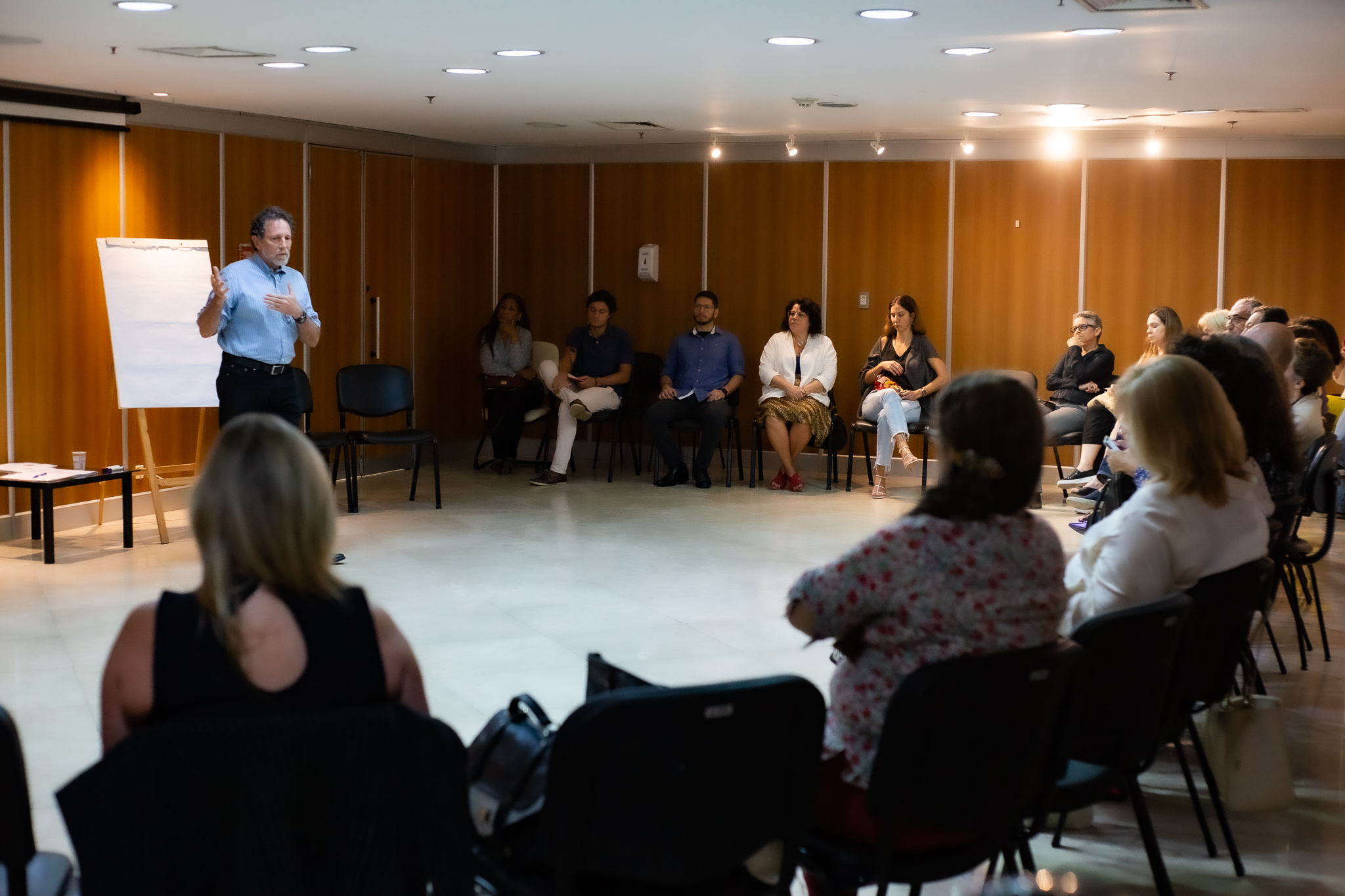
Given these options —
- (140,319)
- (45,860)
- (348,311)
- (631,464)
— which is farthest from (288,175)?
(45,860)

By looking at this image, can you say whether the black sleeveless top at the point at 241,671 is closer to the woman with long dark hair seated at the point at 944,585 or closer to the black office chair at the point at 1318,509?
the woman with long dark hair seated at the point at 944,585

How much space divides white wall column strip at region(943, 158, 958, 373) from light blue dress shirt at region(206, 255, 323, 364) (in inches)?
220

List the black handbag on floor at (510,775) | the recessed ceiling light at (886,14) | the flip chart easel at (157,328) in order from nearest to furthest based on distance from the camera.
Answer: the black handbag on floor at (510,775), the recessed ceiling light at (886,14), the flip chart easel at (157,328)

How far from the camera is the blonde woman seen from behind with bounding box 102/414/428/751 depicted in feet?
6.25

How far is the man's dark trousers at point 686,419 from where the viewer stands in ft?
32.3

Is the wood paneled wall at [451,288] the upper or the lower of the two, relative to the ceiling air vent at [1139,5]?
lower

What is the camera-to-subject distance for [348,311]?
9.84m

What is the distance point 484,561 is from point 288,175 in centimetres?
394

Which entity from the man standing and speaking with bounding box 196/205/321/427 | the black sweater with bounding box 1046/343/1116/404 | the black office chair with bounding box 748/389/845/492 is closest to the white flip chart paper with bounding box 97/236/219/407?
the man standing and speaking with bounding box 196/205/321/427

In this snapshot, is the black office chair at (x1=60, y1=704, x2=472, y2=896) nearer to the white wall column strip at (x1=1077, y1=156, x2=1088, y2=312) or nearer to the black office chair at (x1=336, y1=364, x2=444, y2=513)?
the black office chair at (x1=336, y1=364, x2=444, y2=513)

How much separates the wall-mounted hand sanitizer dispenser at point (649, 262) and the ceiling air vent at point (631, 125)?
1.37 metres

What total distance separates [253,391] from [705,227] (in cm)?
526

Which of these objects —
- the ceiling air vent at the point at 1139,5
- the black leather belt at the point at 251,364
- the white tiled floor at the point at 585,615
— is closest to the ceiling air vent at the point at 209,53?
the black leather belt at the point at 251,364

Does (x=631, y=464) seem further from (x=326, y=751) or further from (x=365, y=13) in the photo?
(x=326, y=751)
